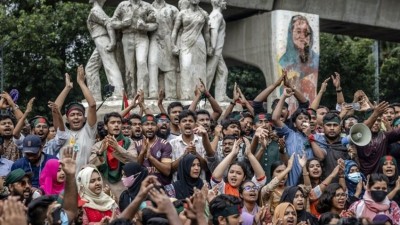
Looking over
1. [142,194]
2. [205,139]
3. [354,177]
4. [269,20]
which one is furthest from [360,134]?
[269,20]

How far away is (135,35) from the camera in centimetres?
1562

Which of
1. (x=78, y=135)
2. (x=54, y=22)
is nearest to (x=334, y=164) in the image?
(x=78, y=135)

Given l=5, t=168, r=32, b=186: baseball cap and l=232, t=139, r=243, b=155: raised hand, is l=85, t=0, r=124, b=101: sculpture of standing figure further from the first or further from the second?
l=5, t=168, r=32, b=186: baseball cap

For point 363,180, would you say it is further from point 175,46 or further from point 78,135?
point 175,46

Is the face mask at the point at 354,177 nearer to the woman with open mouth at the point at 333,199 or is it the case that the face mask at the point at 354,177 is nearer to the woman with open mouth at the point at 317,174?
the woman with open mouth at the point at 317,174

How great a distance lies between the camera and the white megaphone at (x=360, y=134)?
453 inches

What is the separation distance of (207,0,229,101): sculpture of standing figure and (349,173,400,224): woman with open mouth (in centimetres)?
684

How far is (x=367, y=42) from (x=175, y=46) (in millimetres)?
16612

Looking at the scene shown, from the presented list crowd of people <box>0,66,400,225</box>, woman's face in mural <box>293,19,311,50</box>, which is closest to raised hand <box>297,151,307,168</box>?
crowd of people <box>0,66,400,225</box>

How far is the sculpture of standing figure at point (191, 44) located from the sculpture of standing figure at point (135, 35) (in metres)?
0.59

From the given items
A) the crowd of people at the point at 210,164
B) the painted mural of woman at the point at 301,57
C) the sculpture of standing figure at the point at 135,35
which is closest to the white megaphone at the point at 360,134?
the crowd of people at the point at 210,164

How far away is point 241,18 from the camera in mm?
22719

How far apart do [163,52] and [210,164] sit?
575 centimetres

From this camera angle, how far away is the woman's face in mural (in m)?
21.0
